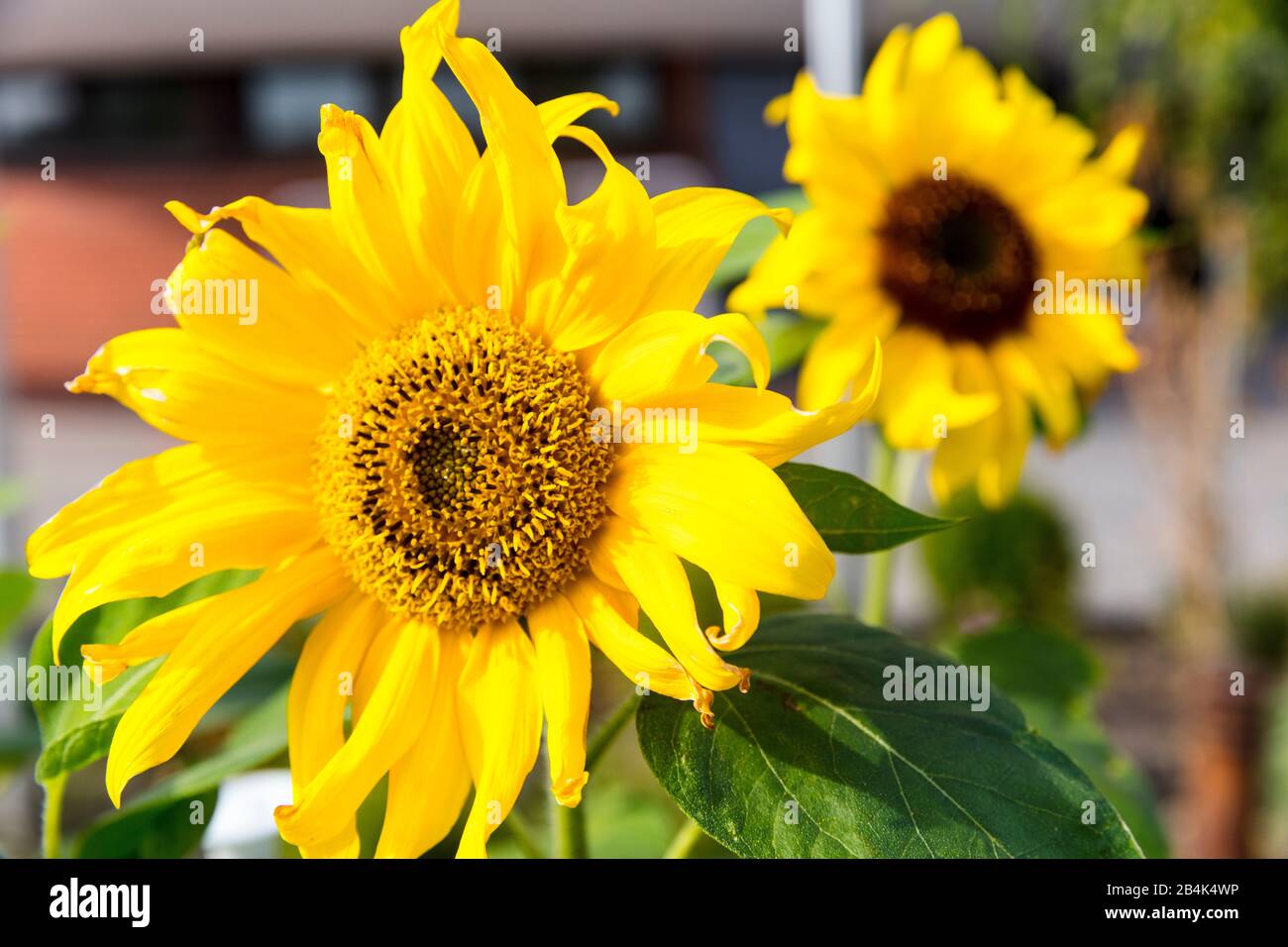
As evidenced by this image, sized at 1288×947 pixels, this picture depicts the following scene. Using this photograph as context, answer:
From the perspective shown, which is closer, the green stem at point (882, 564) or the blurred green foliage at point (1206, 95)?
the green stem at point (882, 564)

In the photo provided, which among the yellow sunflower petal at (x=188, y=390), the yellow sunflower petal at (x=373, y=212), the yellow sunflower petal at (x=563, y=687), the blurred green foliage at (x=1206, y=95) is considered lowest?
the yellow sunflower petal at (x=563, y=687)

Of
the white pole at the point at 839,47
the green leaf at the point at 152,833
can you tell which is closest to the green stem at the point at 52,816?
the green leaf at the point at 152,833

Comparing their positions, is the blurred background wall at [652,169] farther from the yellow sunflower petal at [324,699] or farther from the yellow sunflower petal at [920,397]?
the yellow sunflower petal at [324,699]

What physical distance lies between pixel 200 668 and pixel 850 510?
18cm

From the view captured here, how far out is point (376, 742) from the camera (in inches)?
13.3

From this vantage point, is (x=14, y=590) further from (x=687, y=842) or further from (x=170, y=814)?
(x=687, y=842)

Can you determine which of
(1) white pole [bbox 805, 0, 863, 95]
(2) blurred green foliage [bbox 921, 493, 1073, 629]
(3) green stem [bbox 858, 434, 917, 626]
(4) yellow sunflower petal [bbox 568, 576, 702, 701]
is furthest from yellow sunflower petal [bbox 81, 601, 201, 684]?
(2) blurred green foliage [bbox 921, 493, 1073, 629]

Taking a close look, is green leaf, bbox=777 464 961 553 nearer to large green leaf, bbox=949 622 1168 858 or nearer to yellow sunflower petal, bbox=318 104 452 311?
yellow sunflower petal, bbox=318 104 452 311

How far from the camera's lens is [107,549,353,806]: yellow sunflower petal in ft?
1.08

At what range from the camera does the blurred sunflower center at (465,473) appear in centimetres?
35

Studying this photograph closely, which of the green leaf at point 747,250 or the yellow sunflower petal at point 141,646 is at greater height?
the green leaf at point 747,250

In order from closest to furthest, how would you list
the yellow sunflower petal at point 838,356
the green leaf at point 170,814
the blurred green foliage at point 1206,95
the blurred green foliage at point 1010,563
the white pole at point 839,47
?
1. the green leaf at point 170,814
2. the yellow sunflower petal at point 838,356
3. the white pole at point 839,47
4. the blurred green foliage at point 1206,95
5. the blurred green foliage at point 1010,563

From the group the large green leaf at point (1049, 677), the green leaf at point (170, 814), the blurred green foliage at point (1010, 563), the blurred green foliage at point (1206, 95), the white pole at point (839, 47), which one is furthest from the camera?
the blurred green foliage at point (1010, 563)
